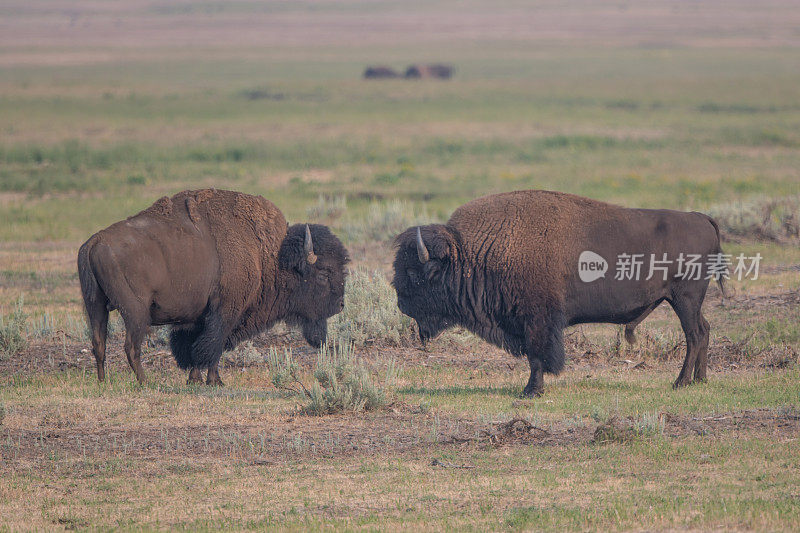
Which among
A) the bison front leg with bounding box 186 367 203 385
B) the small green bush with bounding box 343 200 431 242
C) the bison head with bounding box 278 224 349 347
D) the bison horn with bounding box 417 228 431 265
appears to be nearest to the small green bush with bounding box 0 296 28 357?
the bison front leg with bounding box 186 367 203 385

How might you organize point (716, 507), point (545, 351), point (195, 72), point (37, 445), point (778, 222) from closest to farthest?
point (716, 507) < point (37, 445) < point (545, 351) < point (778, 222) < point (195, 72)

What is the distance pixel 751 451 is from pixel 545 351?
8.29 ft

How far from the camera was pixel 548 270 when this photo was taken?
32.9ft

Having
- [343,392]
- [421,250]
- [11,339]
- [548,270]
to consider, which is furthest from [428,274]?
[11,339]

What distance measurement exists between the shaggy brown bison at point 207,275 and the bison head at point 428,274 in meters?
0.97

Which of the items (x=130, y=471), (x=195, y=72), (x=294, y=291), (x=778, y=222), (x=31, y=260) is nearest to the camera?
(x=130, y=471)

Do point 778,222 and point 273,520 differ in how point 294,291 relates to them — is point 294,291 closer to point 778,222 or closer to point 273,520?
point 273,520

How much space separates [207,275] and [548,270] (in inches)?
125

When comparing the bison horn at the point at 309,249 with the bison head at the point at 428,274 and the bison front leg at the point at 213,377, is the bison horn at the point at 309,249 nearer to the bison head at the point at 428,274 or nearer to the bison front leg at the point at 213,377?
the bison head at the point at 428,274

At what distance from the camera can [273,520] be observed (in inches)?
262

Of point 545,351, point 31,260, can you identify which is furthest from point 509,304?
point 31,260

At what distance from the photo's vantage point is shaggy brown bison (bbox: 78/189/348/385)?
387 inches

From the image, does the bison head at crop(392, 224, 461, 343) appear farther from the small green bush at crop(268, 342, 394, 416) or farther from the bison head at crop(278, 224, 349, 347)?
the small green bush at crop(268, 342, 394, 416)

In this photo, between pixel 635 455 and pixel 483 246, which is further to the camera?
pixel 483 246
